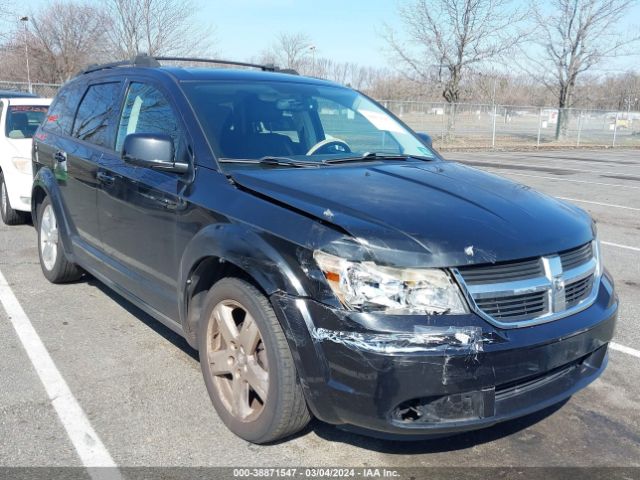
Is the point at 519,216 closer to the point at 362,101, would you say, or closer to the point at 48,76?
the point at 362,101

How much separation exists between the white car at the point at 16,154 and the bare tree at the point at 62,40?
95.6ft

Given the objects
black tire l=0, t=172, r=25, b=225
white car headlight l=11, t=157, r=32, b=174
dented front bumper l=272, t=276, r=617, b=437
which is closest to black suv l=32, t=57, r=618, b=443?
dented front bumper l=272, t=276, r=617, b=437

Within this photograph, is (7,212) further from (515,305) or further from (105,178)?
(515,305)

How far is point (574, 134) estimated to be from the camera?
36.3m

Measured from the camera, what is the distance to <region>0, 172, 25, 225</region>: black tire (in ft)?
26.6

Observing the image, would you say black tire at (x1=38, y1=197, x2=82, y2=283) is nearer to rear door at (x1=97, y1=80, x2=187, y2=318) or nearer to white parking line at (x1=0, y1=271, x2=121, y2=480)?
white parking line at (x1=0, y1=271, x2=121, y2=480)

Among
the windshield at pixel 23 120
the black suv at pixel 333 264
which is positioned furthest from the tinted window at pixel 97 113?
the windshield at pixel 23 120

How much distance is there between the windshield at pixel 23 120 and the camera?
8.16m

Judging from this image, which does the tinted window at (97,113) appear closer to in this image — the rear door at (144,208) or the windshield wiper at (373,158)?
the rear door at (144,208)

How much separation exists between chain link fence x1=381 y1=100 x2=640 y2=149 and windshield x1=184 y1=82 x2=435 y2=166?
24177 millimetres

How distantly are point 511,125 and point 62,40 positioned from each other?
26969mm

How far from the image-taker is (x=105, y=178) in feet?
14.0

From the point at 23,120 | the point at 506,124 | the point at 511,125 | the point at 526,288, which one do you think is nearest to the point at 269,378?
the point at 526,288

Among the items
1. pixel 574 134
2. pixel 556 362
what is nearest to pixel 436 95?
pixel 574 134
